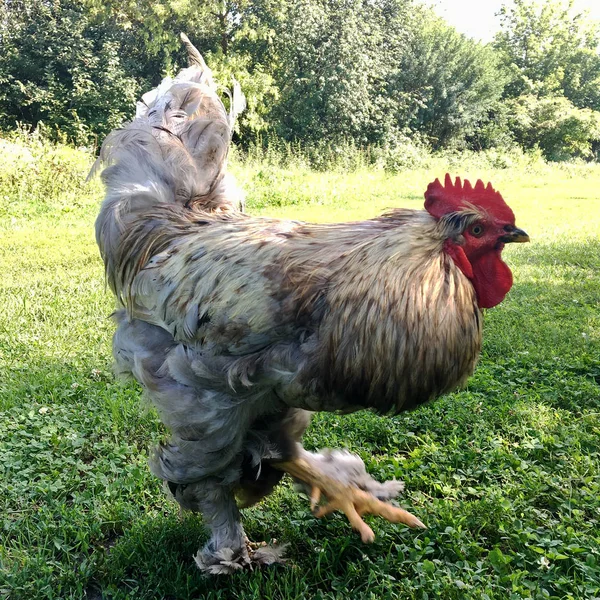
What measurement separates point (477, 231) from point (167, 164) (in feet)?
6.08

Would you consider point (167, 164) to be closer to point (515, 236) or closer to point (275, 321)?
point (275, 321)

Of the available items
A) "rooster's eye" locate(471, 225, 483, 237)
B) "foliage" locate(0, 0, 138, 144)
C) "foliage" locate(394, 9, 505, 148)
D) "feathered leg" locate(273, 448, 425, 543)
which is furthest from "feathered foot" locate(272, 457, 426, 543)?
"foliage" locate(394, 9, 505, 148)

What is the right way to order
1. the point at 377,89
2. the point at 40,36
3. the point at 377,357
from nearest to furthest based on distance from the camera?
1. the point at 377,357
2. the point at 40,36
3. the point at 377,89

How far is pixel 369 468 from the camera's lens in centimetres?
339

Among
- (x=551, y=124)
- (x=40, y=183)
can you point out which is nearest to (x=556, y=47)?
(x=551, y=124)

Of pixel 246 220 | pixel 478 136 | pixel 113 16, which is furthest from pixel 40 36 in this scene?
pixel 246 220

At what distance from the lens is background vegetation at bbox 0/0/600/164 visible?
23453 millimetres

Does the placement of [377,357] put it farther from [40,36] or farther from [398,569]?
[40,36]

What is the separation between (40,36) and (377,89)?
15.8 metres

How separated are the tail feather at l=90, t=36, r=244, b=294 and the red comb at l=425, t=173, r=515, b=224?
1.42 meters

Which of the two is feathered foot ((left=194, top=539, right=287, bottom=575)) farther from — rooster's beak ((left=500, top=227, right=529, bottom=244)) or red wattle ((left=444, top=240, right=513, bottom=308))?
rooster's beak ((left=500, top=227, right=529, bottom=244))

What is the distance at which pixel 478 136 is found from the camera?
3106 cm

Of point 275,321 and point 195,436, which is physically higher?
point 275,321

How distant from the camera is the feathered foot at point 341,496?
2859mm
